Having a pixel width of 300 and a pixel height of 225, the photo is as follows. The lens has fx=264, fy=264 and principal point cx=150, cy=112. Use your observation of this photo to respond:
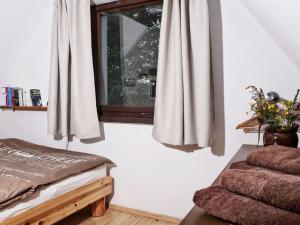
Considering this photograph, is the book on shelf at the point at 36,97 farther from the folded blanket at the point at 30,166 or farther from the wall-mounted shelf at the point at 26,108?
the folded blanket at the point at 30,166

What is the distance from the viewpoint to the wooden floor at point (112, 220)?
7.77 feet

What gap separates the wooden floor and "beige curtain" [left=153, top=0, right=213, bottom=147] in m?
0.79

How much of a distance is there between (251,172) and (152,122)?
1610 millimetres

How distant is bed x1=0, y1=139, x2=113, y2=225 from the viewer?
1.62m

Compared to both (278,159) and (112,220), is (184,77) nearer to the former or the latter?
(278,159)

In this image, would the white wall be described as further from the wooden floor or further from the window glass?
the window glass

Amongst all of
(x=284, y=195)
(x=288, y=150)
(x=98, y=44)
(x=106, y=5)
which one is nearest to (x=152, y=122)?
(x=98, y=44)

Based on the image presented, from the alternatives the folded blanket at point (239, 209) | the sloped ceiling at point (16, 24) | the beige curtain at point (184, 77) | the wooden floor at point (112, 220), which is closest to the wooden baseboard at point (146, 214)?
the wooden floor at point (112, 220)

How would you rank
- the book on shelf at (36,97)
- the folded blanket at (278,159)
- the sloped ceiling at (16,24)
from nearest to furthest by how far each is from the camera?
1. the folded blanket at (278,159)
2. the sloped ceiling at (16,24)
3. the book on shelf at (36,97)

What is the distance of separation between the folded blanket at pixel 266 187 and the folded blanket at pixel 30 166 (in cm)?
132

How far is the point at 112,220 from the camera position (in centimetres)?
242

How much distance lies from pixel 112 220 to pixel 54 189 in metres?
0.79

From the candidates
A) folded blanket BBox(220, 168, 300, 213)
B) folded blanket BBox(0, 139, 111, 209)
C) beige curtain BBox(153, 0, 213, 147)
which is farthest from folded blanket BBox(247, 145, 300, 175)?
folded blanket BBox(0, 139, 111, 209)

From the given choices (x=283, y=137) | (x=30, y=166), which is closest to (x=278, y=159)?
Answer: (x=283, y=137)
